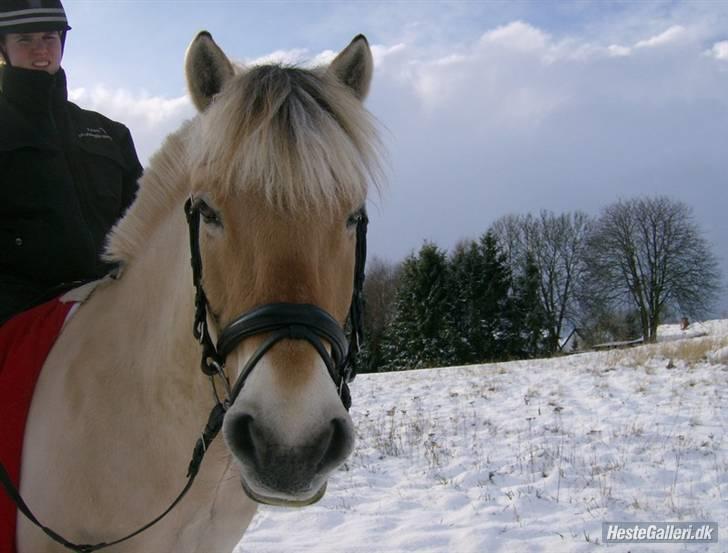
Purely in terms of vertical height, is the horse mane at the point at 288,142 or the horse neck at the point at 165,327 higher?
the horse mane at the point at 288,142

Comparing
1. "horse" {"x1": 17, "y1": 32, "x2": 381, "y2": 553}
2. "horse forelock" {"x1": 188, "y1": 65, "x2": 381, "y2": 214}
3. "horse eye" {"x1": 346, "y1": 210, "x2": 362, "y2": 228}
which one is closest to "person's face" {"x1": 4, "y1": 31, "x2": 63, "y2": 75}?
"horse" {"x1": 17, "y1": 32, "x2": 381, "y2": 553}

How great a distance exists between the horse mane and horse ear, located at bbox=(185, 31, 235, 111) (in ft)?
0.26

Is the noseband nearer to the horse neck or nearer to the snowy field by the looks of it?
the horse neck

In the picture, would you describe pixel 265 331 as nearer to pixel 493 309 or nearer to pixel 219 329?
pixel 219 329

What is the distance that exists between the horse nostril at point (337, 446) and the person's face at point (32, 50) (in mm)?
2613

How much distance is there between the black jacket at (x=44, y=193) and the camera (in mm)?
2770

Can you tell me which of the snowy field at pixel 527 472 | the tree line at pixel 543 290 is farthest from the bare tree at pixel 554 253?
the snowy field at pixel 527 472

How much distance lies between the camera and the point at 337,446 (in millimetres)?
1601

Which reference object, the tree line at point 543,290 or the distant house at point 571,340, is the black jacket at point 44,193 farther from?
the distant house at point 571,340

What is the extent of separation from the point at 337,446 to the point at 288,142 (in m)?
0.97

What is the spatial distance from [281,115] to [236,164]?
9.4 inches

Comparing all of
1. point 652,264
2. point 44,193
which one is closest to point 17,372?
point 44,193

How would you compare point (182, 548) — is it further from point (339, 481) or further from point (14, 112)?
point (339, 481)

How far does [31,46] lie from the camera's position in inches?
117
